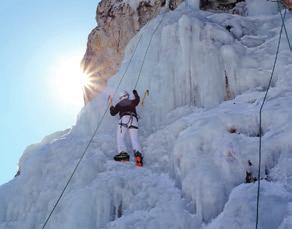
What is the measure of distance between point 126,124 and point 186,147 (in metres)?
1.93

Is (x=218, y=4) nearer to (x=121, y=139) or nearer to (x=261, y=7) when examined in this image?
(x=261, y=7)

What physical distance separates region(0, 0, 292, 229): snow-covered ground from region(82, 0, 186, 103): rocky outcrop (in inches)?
126

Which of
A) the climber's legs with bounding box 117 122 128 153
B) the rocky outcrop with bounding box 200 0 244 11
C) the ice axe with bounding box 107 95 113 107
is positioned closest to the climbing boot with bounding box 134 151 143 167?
the climber's legs with bounding box 117 122 128 153

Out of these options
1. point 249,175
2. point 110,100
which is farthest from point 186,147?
point 110,100

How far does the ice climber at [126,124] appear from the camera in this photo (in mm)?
8680

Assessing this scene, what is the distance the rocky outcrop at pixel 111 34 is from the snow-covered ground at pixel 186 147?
320 centimetres

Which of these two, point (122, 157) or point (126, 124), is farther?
point (126, 124)

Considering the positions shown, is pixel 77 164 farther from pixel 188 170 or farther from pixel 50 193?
pixel 188 170

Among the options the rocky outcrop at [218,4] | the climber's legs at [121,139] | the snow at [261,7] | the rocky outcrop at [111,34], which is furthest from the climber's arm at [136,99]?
the rocky outcrop at [111,34]

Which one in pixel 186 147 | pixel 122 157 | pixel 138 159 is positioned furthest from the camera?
pixel 122 157

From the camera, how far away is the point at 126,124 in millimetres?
9172

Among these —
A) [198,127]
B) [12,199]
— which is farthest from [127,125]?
[12,199]

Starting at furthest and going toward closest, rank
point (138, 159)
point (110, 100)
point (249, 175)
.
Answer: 1. point (110, 100)
2. point (138, 159)
3. point (249, 175)

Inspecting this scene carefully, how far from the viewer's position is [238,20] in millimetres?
12070
